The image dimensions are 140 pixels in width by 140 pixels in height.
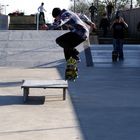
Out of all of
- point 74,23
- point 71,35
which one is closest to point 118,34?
point 71,35

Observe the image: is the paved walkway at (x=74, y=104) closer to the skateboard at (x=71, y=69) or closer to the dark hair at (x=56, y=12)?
the skateboard at (x=71, y=69)

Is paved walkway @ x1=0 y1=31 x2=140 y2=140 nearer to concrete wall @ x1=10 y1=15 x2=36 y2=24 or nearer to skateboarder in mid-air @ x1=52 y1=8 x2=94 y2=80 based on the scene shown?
skateboarder in mid-air @ x1=52 y1=8 x2=94 y2=80

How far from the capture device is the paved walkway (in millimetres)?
7449

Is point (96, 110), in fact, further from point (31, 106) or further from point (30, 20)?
point (30, 20)

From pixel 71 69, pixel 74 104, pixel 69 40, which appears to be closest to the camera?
pixel 74 104

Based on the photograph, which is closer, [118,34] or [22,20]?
[118,34]

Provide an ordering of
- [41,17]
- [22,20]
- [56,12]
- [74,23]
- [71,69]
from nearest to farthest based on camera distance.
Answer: [56,12] → [74,23] → [71,69] → [41,17] → [22,20]

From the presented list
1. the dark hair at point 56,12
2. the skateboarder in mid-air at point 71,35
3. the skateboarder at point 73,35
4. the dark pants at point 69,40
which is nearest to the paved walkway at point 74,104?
the skateboarder in mid-air at point 71,35

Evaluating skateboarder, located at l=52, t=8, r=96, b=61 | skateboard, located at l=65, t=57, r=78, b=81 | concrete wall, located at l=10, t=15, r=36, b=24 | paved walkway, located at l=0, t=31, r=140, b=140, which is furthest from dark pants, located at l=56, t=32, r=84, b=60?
concrete wall, located at l=10, t=15, r=36, b=24

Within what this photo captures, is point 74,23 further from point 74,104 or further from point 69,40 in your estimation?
point 74,104

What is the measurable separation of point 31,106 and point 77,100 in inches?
48.2

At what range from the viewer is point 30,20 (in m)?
47.1

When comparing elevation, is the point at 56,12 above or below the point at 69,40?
above

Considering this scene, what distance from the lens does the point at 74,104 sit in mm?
9969
